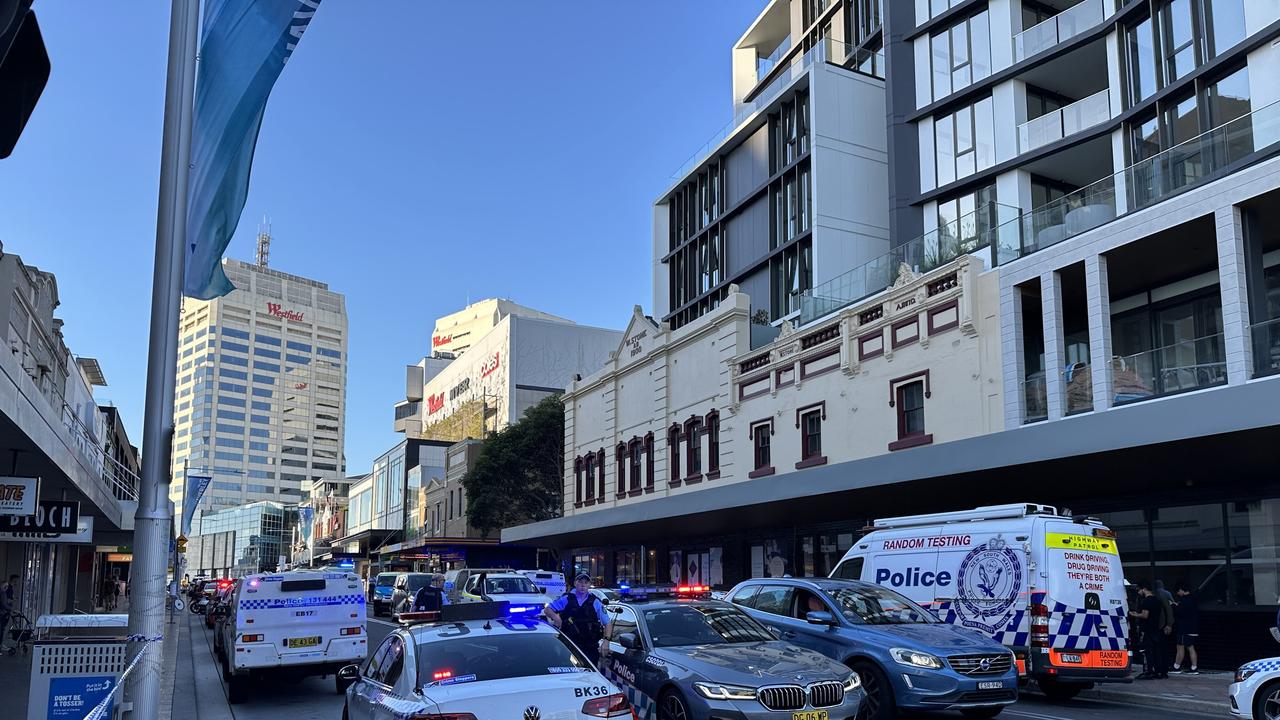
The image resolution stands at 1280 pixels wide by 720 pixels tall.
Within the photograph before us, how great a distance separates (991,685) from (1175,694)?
5.36m

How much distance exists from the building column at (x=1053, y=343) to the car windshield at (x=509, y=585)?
12.9m

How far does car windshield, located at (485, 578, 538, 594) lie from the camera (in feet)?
84.3

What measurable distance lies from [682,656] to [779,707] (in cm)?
135

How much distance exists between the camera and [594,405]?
154 feet

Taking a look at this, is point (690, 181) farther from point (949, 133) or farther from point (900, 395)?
point (900, 395)

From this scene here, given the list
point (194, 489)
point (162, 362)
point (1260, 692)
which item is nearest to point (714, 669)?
point (162, 362)

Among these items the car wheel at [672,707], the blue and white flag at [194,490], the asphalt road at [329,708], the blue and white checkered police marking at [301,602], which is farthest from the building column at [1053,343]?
the blue and white flag at [194,490]

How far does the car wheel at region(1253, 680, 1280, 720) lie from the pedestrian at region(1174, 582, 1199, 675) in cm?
662

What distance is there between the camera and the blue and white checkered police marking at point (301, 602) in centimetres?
1648

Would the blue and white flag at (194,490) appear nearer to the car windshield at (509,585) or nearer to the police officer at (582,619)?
the car windshield at (509,585)

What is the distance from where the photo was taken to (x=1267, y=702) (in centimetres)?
1193

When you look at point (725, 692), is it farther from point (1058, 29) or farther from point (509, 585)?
point (1058, 29)

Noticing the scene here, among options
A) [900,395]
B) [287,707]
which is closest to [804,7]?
[900,395]

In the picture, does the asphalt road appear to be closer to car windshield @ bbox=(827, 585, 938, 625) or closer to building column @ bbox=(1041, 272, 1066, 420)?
car windshield @ bbox=(827, 585, 938, 625)
